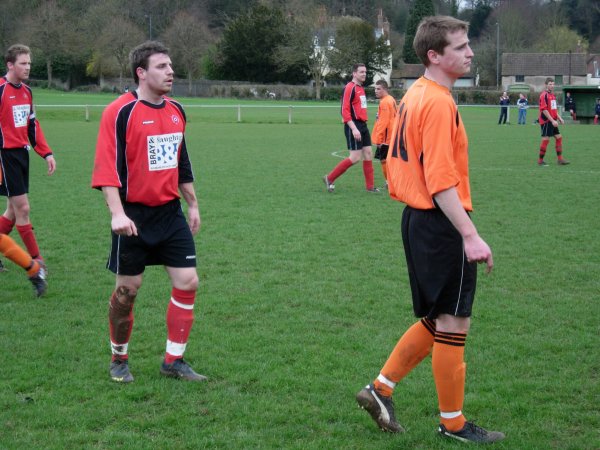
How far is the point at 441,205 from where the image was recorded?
3.29 metres

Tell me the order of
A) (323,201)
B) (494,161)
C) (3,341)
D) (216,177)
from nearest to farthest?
1. (3,341)
2. (323,201)
3. (216,177)
4. (494,161)

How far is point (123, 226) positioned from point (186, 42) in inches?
2683

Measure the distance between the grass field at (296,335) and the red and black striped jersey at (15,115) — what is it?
1.31 metres

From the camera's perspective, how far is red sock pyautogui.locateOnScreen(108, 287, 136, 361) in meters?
4.52

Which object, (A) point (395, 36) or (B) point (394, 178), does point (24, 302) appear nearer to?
(B) point (394, 178)

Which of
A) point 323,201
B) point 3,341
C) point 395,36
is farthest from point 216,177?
point 395,36

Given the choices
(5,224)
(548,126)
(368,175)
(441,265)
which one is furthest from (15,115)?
(548,126)

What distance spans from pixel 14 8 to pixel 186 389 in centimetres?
7075

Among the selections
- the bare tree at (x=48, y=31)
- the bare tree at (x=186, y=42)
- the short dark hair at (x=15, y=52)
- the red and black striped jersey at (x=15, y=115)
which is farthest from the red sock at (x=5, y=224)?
the bare tree at (x=186, y=42)

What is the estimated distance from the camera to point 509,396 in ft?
14.0

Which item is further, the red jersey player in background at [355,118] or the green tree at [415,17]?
the green tree at [415,17]

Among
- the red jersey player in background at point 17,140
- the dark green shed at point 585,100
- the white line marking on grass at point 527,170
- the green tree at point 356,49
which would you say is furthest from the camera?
the green tree at point 356,49

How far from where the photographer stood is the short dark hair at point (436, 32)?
3375 mm

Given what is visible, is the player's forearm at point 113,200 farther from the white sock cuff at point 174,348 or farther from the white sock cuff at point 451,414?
the white sock cuff at point 451,414
